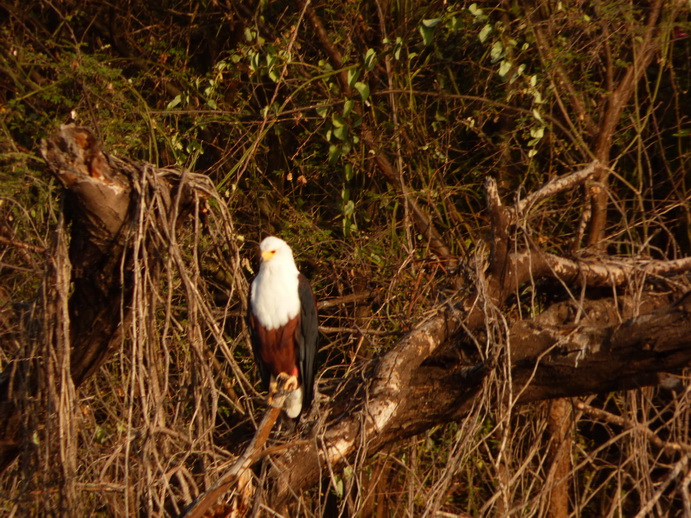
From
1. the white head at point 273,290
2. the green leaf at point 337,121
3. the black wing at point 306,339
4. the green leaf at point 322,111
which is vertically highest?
the green leaf at point 322,111

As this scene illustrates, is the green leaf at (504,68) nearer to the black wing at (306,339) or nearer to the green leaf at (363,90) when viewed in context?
the green leaf at (363,90)

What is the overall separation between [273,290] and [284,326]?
0.15 meters

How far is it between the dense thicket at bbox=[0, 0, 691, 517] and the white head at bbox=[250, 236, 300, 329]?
0.71 ft

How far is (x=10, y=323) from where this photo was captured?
2865 mm

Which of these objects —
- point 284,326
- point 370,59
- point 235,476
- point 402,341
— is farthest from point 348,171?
point 235,476

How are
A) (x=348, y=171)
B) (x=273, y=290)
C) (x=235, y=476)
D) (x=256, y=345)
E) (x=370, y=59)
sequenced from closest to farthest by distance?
(x=235, y=476), (x=273, y=290), (x=256, y=345), (x=370, y=59), (x=348, y=171)

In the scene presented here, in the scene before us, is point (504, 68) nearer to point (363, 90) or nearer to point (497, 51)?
point (497, 51)

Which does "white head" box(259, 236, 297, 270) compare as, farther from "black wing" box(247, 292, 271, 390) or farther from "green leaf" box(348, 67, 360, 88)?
"green leaf" box(348, 67, 360, 88)

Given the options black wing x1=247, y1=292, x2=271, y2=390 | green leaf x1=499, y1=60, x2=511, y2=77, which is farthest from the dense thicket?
black wing x1=247, y1=292, x2=271, y2=390

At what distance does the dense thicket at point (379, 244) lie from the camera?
2.19 meters

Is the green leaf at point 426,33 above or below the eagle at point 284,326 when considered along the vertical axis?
above

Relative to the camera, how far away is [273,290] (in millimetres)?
2973

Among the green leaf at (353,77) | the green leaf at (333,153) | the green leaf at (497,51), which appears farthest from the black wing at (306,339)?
the green leaf at (497,51)

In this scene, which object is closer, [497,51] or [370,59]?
[497,51]
